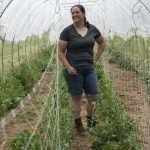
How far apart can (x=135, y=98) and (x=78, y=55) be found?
354 centimetres

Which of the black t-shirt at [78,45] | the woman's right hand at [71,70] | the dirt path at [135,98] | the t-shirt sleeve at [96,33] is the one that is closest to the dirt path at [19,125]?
the woman's right hand at [71,70]

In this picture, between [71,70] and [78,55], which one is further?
[78,55]

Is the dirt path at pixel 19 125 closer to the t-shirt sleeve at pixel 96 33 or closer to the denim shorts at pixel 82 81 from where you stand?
the denim shorts at pixel 82 81

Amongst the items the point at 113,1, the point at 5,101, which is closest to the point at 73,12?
the point at 5,101

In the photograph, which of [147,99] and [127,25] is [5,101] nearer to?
[147,99]

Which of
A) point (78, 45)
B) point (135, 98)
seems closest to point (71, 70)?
point (78, 45)

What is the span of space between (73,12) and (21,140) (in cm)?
166

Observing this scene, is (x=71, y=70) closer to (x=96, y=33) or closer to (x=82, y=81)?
(x=82, y=81)

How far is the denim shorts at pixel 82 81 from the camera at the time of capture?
19.2ft

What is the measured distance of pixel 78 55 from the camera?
584 centimetres

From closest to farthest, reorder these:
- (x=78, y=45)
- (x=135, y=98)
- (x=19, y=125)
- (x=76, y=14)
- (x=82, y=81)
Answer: (x=76, y=14)
(x=78, y=45)
(x=82, y=81)
(x=19, y=125)
(x=135, y=98)

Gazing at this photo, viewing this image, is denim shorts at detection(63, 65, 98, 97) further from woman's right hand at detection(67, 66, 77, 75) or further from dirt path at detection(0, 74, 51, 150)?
dirt path at detection(0, 74, 51, 150)

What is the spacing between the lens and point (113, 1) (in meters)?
12.5

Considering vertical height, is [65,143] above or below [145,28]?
below
